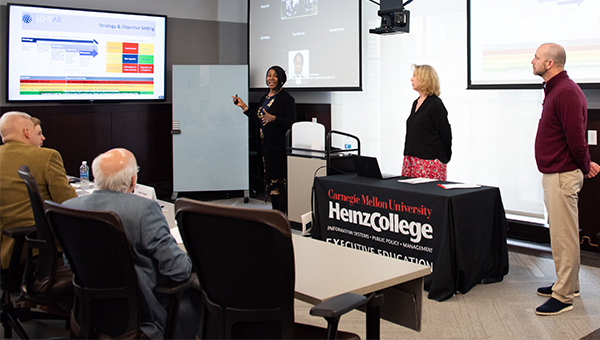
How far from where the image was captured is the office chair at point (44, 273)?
2547mm

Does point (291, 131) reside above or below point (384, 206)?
above

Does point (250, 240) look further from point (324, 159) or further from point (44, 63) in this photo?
point (44, 63)

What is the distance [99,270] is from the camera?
1.93m

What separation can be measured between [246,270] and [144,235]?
546mm

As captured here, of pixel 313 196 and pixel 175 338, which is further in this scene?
pixel 313 196

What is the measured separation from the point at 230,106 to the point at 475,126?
10.2 feet

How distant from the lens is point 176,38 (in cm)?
729

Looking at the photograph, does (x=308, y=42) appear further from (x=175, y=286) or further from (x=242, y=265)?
(x=242, y=265)

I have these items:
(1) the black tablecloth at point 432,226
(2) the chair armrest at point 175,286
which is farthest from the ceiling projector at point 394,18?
(2) the chair armrest at point 175,286

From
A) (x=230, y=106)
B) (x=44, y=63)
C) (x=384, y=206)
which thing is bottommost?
(x=384, y=206)

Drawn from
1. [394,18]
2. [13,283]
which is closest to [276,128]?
[394,18]

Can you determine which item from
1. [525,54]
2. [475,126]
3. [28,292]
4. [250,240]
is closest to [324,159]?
[475,126]

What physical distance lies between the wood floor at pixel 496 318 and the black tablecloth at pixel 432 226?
0.44 feet

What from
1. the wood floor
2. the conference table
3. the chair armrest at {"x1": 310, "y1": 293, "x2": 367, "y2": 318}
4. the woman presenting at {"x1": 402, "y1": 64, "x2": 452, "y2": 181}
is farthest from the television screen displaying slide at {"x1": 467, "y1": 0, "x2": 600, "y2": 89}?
the chair armrest at {"x1": 310, "y1": 293, "x2": 367, "y2": 318}
